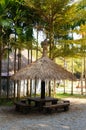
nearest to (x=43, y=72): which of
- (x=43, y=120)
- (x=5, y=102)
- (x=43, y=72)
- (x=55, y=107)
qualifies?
(x=43, y=72)

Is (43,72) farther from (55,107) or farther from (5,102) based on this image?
(5,102)

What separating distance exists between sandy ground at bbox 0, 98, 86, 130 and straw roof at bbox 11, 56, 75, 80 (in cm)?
161

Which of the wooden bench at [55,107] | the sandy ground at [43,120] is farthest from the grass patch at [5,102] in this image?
the wooden bench at [55,107]

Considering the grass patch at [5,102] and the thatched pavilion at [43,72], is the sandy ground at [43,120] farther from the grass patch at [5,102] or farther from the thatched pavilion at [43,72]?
the grass patch at [5,102]

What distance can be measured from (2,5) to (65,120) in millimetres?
6790

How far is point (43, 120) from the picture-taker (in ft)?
37.5

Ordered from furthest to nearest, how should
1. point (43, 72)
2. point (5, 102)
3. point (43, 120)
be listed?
point (5, 102) < point (43, 72) < point (43, 120)

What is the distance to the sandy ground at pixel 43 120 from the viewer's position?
1016cm

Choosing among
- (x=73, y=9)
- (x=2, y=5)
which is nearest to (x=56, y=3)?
(x=73, y=9)

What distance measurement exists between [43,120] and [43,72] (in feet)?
8.19

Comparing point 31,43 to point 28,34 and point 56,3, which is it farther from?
point 56,3

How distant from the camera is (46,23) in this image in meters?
18.7

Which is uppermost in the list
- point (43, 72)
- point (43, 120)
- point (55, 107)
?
point (43, 72)

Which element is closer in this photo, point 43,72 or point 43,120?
point 43,120
